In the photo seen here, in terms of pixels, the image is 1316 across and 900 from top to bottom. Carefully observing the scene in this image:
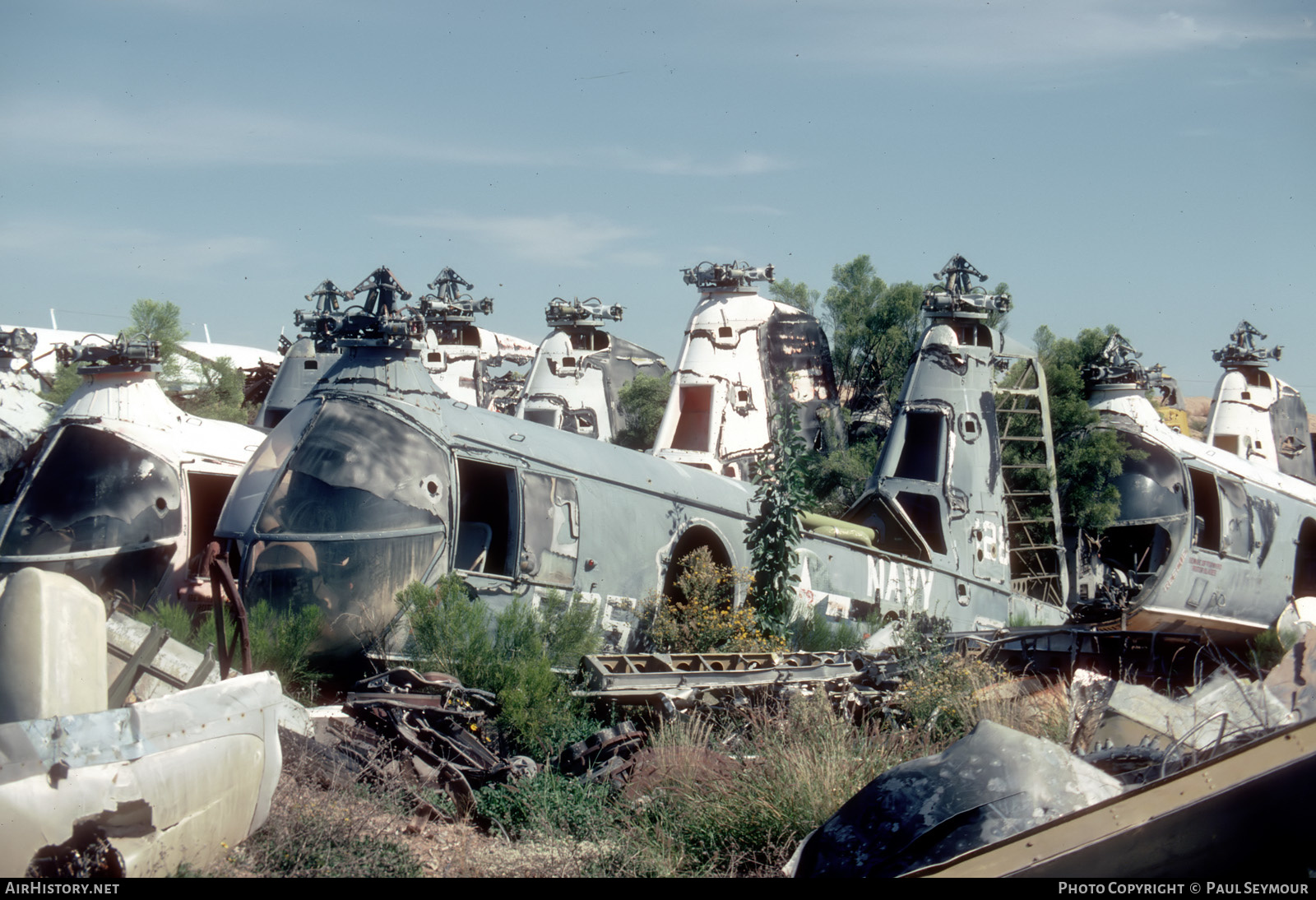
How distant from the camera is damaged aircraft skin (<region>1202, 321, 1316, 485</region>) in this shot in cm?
2303

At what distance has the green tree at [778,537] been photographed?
1173 cm

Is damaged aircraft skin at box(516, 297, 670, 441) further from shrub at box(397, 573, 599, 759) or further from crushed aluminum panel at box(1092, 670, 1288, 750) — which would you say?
crushed aluminum panel at box(1092, 670, 1288, 750)

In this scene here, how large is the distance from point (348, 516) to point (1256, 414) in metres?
21.6

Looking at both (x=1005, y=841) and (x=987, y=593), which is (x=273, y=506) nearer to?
(x=1005, y=841)

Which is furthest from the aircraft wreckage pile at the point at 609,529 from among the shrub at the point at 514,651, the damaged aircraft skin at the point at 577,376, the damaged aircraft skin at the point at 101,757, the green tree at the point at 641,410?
the green tree at the point at 641,410

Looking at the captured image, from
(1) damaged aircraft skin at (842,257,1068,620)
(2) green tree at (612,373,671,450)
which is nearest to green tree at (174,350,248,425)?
(2) green tree at (612,373,671,450)

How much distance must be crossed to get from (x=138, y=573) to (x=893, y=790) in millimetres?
9036

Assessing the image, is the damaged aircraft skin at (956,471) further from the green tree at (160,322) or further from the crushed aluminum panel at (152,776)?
the green tree at (160,322)

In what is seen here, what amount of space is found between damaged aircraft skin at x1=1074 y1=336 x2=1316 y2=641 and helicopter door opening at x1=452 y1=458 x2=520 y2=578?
856cm

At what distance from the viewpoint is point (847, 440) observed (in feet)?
73.9

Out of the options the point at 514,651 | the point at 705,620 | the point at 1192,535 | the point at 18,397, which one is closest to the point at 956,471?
the point at 1192,535

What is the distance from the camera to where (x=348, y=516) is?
8.94m

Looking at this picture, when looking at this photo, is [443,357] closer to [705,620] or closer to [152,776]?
[705,620]

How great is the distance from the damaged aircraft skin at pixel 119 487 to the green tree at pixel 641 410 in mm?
12930
